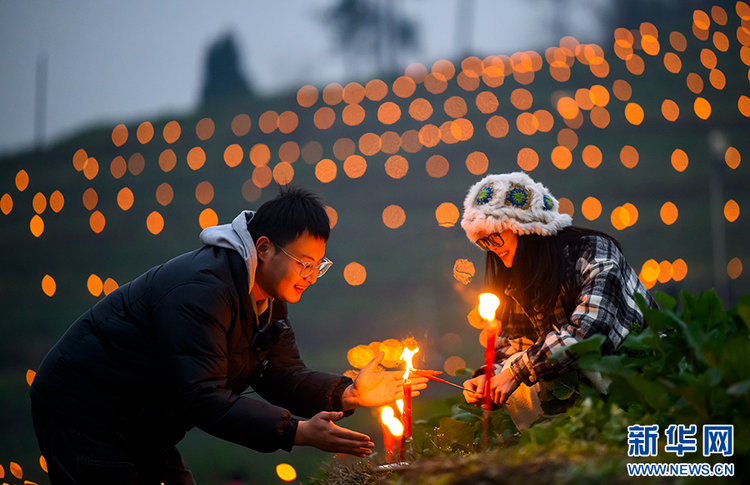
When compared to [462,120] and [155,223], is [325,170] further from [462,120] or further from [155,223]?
[155,223]

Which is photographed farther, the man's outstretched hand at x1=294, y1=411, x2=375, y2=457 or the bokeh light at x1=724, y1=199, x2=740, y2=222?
the bokeh light at x1=724, y1=199, x2=740, y2=222

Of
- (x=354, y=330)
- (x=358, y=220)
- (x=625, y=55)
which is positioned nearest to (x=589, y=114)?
(x=625, y=55)

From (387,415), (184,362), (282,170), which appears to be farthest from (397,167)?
(184,362)

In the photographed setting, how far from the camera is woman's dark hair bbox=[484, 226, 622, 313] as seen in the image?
2.40 meters

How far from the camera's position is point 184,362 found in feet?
6.06

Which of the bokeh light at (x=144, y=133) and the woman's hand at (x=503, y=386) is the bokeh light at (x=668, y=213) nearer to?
the woman's hand at (x=503, y=386)

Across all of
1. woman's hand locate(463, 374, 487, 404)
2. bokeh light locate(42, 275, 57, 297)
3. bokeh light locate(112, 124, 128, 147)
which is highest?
bokeh light locate(112, 124, 128, 147)

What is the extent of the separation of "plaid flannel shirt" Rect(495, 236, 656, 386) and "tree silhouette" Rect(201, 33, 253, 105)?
13.7 metres

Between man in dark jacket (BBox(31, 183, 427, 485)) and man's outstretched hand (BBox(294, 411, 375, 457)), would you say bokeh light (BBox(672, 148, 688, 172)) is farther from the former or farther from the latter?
man's outstretched hand (BBox(294, 411, 375, 457))

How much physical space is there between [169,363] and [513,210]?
140 centimetres

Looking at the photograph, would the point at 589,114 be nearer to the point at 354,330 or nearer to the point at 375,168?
the point at 375,168

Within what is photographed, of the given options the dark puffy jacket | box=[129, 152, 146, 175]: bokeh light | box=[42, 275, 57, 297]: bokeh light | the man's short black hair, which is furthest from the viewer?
box=[129, 152, 146, 175]: bokeh light

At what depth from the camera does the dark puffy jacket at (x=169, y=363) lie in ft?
6.07

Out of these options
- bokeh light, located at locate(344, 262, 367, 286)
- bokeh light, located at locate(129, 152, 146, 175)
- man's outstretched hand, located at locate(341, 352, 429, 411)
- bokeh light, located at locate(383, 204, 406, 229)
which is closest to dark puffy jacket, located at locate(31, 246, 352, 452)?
man's outstretched hand, located at locate(341, 352, 429, 411)
